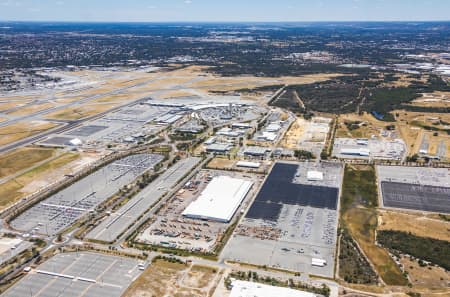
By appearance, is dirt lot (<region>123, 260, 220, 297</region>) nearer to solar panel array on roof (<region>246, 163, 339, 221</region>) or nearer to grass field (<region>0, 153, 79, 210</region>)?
solar panel array on roof (<region>246, 163, 339, 221</region>)

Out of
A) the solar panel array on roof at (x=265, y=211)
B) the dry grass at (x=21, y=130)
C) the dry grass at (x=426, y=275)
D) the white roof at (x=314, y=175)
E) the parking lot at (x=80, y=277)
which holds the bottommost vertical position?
the parking lot at (x=80, y=277)

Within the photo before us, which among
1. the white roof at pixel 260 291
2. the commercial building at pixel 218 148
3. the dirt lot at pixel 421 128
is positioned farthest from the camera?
the dirt lot at pixel 421 128

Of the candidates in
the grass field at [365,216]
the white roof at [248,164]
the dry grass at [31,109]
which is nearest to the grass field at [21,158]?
the dry grass at [31,109]

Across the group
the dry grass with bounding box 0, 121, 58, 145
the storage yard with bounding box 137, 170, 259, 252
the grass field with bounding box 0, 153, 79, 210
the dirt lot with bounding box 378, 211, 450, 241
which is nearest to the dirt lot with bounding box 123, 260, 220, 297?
the storage yard with bounding box 137, 170, 259, 252

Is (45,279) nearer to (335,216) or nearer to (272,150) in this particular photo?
(335,216)

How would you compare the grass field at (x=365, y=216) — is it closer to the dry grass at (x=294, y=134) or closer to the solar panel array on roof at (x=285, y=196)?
the solar panel array on roof at (x=285, y=196)

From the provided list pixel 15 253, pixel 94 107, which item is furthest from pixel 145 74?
pixel 15 253

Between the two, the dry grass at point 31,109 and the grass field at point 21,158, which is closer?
the grass field at point 21,158
